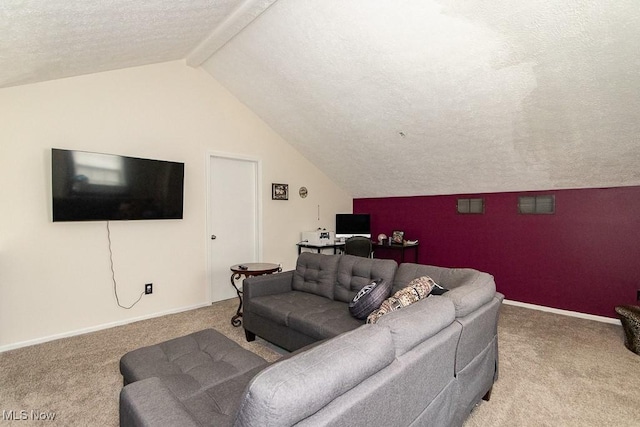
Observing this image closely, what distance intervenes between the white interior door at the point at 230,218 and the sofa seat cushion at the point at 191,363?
242cm

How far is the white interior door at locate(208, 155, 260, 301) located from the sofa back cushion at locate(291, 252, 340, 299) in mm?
1591

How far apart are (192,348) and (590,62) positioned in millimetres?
3521

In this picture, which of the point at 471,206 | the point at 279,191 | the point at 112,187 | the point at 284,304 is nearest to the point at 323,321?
the point at 284,304

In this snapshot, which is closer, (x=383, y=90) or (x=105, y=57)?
(x=105, y=57)

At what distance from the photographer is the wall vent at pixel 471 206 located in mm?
4559

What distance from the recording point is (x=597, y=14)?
2053 millimetres

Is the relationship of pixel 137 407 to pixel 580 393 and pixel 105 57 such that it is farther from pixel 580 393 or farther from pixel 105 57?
pixel 105 57

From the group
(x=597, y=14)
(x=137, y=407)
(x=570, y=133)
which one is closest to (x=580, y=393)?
(x=570, y=133)

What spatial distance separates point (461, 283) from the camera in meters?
2.26

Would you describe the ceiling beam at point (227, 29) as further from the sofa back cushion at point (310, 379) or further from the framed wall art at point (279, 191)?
the sofa back cushion at point (310, 379)

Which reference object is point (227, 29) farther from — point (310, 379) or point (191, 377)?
point (310, 379)

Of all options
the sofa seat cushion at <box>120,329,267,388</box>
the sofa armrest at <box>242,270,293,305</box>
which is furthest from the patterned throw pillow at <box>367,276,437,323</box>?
the sofa armrest at <box>242,270,293,305</box>

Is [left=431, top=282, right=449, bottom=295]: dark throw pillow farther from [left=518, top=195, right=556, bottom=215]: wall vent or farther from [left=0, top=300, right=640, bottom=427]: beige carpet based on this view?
[left=518, top=195, right=556, bottom=215]: wall vent

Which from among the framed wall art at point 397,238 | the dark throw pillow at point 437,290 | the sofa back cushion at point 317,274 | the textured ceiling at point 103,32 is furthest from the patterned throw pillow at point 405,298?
the framed wall art at point 397,238
